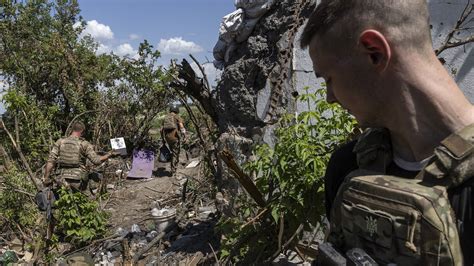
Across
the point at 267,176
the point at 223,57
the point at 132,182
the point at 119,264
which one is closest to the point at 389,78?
the point at 267,176

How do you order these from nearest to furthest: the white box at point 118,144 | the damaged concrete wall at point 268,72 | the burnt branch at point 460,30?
the burnt branch at point 460,30
the damaged concrete wall at point 268,72
the white box at point 118,144

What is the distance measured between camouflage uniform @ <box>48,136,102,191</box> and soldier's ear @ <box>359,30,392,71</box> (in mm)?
6140

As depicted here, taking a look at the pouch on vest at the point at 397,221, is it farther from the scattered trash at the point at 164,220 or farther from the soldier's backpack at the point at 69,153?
the soldier's backpack at the point at 69,153

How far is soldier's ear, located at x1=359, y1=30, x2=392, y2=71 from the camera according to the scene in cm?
110

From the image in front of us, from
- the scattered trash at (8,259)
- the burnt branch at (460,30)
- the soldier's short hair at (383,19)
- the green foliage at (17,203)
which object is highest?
the burnt branch at (460,30)

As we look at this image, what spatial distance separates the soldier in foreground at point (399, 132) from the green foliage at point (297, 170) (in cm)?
144

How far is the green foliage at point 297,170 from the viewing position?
278 cm

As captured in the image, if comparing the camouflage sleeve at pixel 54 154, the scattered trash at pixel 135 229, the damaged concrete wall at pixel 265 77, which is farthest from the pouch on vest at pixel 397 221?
the camouflage sleeve at pixel 54 154

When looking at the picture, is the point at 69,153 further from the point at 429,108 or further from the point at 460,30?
the point at 429,108

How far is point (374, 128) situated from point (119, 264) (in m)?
5.02

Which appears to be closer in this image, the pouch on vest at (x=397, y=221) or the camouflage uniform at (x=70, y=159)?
the pouch on vest at (x=397, y=221)

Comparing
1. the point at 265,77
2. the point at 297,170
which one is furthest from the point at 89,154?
the point at 297,170

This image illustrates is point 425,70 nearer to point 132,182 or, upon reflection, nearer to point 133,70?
point 132,182

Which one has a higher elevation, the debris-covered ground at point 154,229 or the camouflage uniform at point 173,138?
the camouflage uniform at point 173,138
